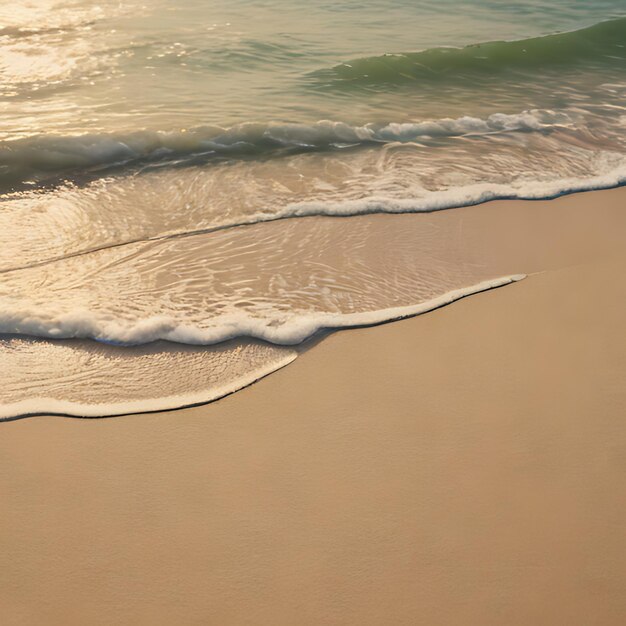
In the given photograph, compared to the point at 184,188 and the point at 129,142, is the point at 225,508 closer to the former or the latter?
the point at 184,188

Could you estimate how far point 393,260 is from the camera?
11.6 ft

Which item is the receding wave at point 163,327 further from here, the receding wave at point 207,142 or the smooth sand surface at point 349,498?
the receding wave at point 207,142

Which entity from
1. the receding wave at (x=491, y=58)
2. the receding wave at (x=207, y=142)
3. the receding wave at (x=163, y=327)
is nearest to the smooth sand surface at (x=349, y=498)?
the receding wave at (x=163, y=327)

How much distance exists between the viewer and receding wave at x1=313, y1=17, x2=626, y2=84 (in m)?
7.27

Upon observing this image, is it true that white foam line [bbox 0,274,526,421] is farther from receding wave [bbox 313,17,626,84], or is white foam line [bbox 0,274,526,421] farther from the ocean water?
receding wave [bbox 313,17,626,84]

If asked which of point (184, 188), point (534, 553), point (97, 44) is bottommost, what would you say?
point (534, 553)

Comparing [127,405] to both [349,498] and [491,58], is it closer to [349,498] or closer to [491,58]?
[349,498]

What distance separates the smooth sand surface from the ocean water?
0.25m

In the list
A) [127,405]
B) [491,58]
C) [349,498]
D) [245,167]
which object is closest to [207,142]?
[245,167]

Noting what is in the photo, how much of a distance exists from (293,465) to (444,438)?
504mm

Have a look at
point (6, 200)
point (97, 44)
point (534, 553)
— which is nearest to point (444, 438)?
point (534, 553)

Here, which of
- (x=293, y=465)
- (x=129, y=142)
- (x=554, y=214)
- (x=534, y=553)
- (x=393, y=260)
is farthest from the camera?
(x=129, y=142)

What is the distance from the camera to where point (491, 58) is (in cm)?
805

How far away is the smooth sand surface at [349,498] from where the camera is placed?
1854mm
